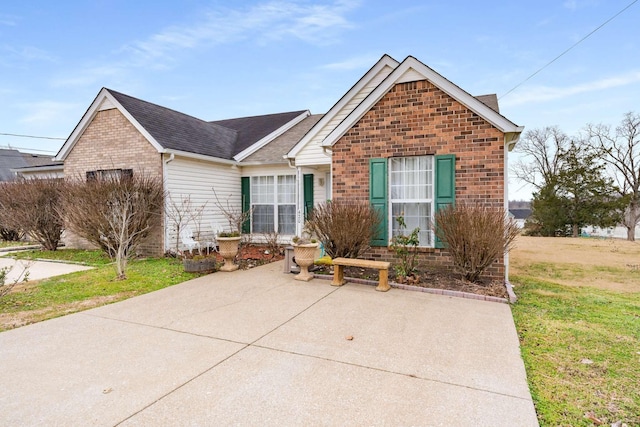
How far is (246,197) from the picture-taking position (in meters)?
12.9

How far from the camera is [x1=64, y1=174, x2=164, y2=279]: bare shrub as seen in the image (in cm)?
926

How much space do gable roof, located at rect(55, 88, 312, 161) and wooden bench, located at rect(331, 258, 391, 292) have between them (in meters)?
6.37

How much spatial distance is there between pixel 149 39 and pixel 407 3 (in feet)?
32.2

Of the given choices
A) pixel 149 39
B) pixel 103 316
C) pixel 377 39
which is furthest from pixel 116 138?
pixel 377 39

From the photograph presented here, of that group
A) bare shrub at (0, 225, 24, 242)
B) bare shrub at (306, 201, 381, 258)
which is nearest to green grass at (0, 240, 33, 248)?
bare shrub at (0, 225, 24, 242)

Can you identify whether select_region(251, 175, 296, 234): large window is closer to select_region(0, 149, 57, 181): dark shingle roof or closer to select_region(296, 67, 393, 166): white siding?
select_region(296, 67, 393, 166): white siding

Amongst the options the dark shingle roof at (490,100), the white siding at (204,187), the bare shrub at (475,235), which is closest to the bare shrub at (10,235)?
the white siding at (204,187)

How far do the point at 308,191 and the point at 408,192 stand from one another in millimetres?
4560

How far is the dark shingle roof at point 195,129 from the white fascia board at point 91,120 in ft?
0.37

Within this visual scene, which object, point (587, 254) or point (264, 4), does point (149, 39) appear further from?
point (587, 254)

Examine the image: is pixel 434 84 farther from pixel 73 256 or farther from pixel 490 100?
pixel 73 256

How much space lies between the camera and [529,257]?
36.8ft

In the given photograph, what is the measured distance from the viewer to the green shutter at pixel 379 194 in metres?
7.83

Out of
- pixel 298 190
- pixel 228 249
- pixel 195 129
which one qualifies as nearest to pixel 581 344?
pixel 228 249
